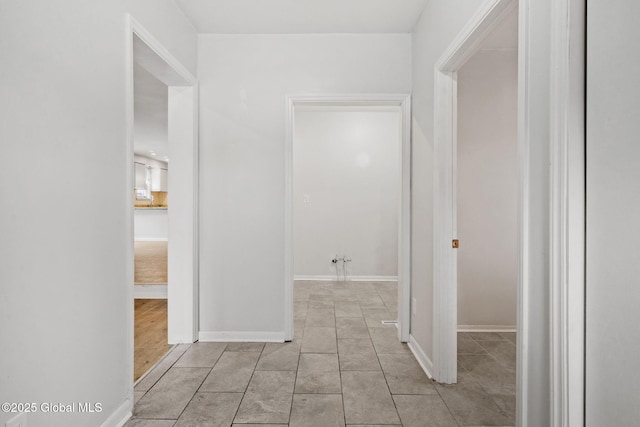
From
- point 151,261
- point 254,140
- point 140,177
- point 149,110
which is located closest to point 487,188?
point 254,140

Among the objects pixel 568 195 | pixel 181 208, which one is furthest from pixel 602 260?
pixel 181 208

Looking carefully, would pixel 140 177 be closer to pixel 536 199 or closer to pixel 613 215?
pixel 536 199

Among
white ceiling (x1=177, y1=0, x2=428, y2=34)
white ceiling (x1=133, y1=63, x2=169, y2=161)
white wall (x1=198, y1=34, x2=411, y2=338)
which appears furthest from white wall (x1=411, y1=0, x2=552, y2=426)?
white ceiling (x1=133, y1=63, x2=169, y2=161)

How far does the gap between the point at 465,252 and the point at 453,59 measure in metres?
1.77

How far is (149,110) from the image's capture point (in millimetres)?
5348

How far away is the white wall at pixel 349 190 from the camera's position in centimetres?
509

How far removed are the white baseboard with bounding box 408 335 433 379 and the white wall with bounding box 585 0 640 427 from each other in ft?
4.37

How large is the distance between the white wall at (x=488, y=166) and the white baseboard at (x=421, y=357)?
2.86ft

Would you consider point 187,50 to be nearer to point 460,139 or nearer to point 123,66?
point 123,66

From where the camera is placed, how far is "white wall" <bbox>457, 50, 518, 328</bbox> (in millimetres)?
3051

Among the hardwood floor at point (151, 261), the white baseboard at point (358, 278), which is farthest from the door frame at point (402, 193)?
the white baseboard at point (358, 278)

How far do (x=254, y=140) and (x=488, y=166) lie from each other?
6.97ft

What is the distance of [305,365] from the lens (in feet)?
7.97

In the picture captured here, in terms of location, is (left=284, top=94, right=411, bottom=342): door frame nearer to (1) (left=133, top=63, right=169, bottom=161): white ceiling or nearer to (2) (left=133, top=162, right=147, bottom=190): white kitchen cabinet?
(1) (left=133, top=63, right=169, bottom=161): white ceiling
